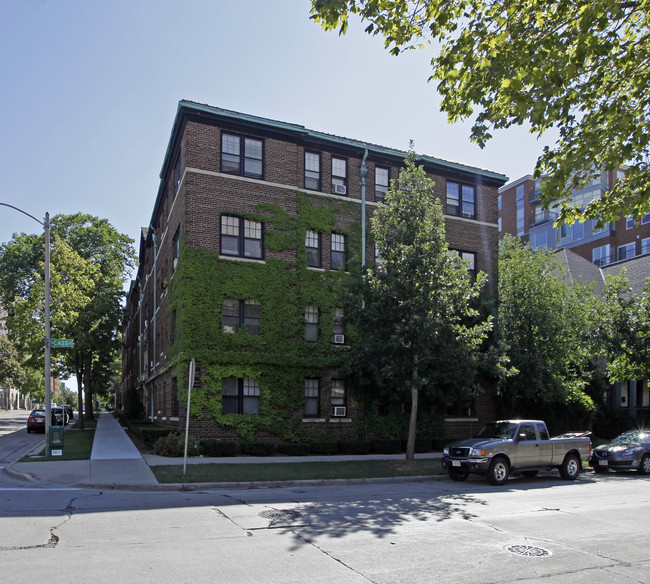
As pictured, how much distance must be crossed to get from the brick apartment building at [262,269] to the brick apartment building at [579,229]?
85.8 feet

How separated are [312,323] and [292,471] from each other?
8407 millimetres

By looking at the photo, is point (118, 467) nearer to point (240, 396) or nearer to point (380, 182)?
point (240, 396)

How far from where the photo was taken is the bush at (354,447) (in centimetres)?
2170

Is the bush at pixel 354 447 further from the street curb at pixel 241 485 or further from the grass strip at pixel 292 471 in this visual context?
the street curb at pixel 241 485

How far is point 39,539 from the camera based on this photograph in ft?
25.4

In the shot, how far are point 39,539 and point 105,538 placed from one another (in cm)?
83

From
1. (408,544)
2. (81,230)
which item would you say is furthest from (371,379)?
(81,230)

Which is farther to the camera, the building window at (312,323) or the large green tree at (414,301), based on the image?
the building window at (312,323)

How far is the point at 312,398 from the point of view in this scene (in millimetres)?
22750

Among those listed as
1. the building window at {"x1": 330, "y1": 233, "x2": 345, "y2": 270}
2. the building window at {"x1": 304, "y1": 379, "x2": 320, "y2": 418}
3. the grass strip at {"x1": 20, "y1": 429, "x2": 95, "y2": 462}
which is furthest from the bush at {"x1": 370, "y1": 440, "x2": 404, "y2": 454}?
the grass strip at {"x1": 20, "y1": 429, "x2": 95, "y2": 462}

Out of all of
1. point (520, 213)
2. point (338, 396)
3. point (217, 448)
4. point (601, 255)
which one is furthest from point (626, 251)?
point (217, 448)

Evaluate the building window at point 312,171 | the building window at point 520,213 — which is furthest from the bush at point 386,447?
the building window at point 520,213

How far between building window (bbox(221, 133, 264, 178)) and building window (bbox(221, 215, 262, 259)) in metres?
1.86

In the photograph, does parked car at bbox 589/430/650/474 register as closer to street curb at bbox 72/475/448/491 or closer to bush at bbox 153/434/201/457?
street curb at bbox 72/475/448/491
